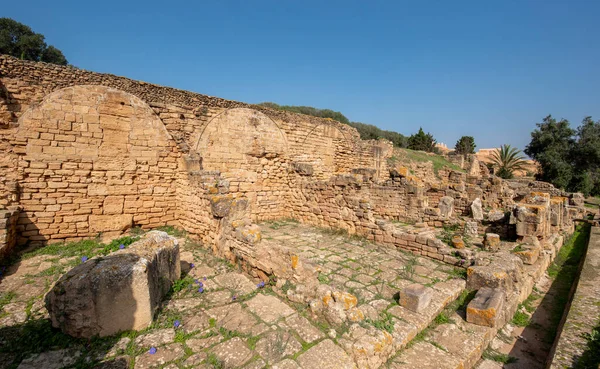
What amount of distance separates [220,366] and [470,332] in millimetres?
3413

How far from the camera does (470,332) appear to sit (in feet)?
12.8

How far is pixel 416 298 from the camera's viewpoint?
413cm

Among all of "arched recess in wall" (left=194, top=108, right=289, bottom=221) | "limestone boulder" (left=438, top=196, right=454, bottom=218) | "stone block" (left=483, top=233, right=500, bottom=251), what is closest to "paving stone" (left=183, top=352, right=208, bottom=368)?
"arched recess in wall" (left=194, top=108, right=289, bottom=221)

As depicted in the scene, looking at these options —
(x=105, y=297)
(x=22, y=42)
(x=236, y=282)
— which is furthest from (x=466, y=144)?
(x=22, y=42)

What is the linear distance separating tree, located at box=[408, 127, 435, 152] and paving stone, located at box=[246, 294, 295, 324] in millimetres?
37807

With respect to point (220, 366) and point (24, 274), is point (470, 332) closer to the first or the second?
point (220, 366)

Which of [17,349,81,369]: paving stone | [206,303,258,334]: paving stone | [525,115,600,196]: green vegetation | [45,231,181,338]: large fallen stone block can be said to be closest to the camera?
[17,349,81,369]: paving stone

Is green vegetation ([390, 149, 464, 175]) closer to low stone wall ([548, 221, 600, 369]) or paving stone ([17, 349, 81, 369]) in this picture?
low stone wall ([548, 221, 600, 369])

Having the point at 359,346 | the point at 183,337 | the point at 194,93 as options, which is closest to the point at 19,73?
the point at 194,93

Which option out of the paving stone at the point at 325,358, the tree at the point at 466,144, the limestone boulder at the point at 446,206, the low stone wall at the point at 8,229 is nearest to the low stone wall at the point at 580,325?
the paving stone at the point at 325,358

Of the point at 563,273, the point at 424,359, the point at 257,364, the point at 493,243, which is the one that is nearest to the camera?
the point at 257,364

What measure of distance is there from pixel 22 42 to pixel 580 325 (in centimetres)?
4556

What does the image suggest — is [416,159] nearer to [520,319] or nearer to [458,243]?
[458,243]

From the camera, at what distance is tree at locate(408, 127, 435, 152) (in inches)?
1484
